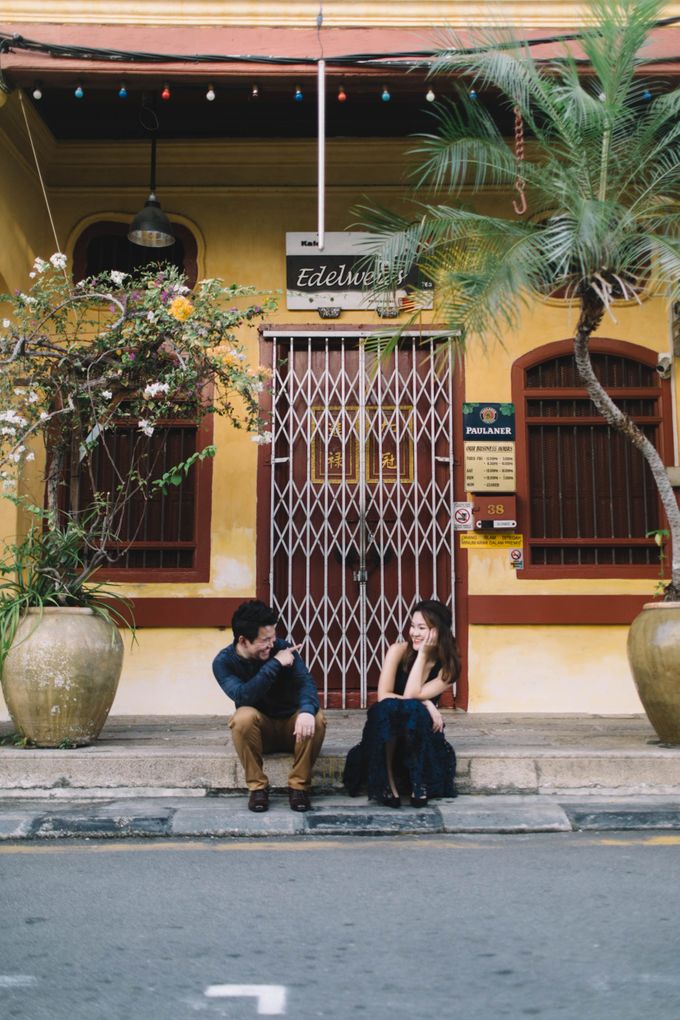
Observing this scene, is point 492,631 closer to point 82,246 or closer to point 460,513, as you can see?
point 460,513

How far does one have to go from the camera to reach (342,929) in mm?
3811

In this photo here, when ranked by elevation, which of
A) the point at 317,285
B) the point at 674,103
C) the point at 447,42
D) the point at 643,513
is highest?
the point at 447,42

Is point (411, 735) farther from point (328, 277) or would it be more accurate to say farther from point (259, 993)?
point (328, 277)

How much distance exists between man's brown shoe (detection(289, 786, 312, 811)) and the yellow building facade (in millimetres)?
2980

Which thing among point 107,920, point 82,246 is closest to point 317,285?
point 82,246

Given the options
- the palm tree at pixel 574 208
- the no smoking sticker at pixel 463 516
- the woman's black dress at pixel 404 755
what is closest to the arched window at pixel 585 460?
the no smoking sticker at pixel 463 516

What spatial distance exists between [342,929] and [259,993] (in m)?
0.67

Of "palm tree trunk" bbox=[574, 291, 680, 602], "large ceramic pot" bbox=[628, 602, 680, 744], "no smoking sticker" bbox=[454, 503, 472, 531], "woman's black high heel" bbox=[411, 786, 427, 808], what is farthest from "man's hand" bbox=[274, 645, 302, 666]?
"no smoking sticker" bbox=[454, 503, 472, 531]

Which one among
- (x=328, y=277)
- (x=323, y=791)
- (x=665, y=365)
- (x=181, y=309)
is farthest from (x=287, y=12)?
(x=323, y=791)

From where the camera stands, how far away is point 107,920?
3.91 metres

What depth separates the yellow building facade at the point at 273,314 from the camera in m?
8.62

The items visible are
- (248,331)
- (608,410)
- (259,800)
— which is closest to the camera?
(259,800)

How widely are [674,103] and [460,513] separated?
3.48 m

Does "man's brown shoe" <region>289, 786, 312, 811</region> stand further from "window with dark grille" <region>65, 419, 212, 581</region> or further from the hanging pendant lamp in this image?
the hanging pendant lamp
